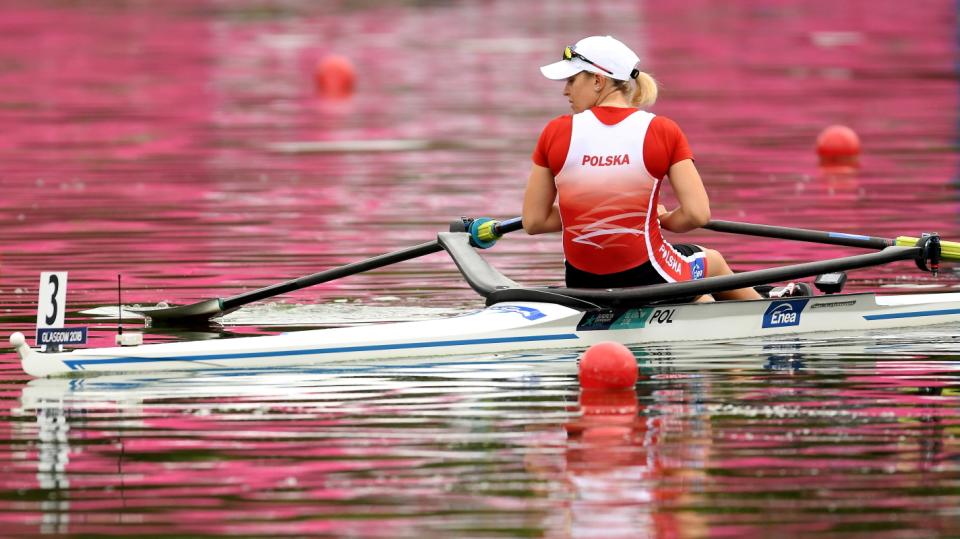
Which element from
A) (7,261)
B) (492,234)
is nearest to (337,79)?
(7,261)

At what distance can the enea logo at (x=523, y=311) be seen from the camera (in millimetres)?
8117

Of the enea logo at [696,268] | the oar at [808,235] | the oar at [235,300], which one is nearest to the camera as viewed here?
the enea logo at [696,268]

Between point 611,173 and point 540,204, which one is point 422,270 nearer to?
point 540,204

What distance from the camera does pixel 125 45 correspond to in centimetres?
3741

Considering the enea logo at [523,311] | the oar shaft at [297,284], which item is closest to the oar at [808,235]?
the enea logo at [523,311]

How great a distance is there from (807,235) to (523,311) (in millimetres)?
2177

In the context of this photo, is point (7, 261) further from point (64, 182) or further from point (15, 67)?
point (15, 67)

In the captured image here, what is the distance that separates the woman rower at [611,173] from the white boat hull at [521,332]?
28 cm

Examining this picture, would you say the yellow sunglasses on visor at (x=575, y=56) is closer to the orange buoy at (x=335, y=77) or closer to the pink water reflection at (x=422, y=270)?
the pink water reflection at (x=422, y=270)

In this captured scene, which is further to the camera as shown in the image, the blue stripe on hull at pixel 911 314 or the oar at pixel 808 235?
the oar at pixel 808 235

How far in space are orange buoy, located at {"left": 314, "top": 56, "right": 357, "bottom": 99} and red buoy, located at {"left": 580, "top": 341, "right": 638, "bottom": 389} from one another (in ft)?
66.9

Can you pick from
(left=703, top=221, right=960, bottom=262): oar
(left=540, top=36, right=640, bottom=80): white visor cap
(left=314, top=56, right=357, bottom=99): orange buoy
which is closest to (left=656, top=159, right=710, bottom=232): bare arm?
(left=540, top=36, right=640, bottom=80): white visor cap

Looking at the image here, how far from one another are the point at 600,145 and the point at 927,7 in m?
43.6

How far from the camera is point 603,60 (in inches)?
310
